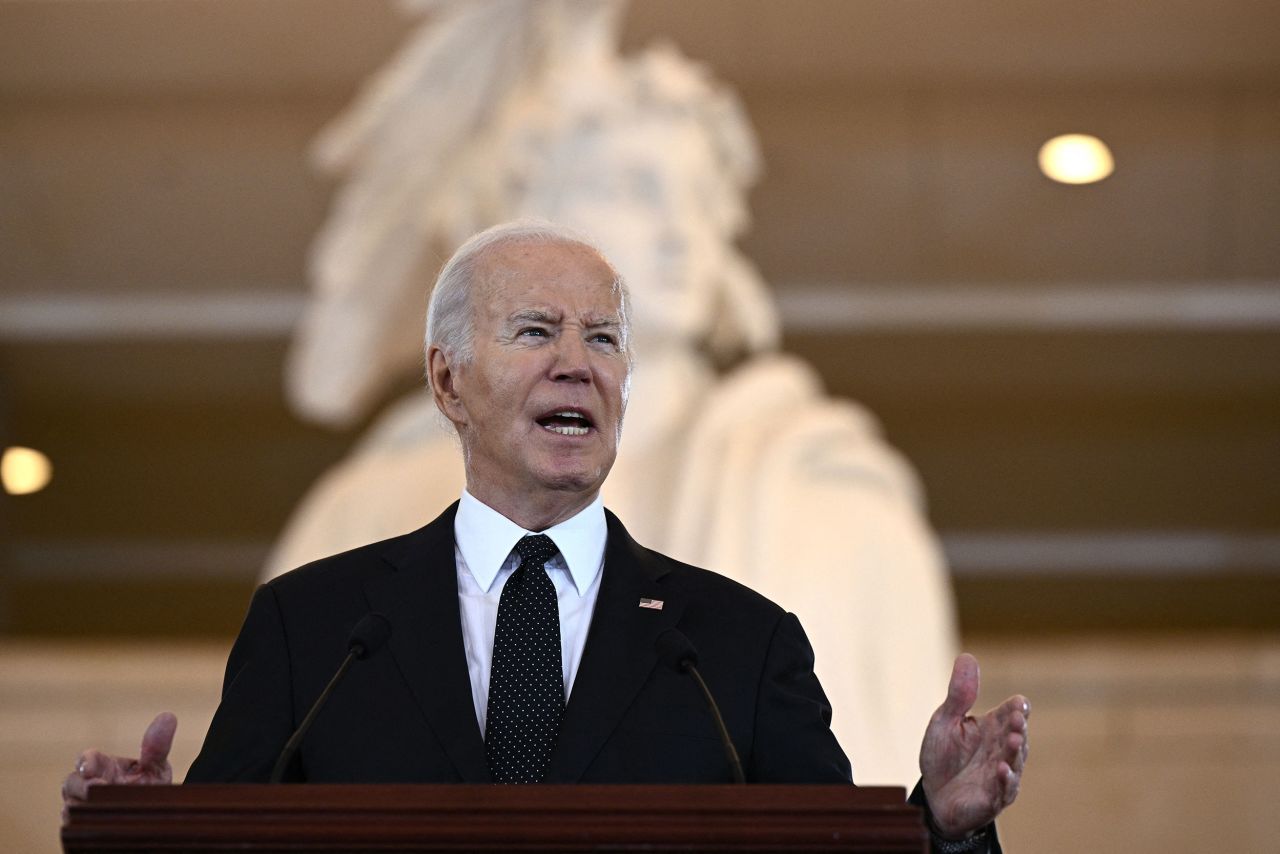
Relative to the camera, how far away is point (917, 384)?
7039mm


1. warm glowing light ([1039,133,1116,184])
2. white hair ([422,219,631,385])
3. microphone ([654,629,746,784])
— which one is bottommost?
microphone ([654,629,746,784])

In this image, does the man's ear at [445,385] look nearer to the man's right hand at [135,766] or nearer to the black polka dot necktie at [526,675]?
the black polka dot necktie at [526,675]

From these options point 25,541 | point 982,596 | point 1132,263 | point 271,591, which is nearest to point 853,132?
point 1132,263

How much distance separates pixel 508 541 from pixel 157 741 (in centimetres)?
31

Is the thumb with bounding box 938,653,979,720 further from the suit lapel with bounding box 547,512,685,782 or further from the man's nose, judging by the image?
the man's nose

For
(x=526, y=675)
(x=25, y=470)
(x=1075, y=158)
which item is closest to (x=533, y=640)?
(x=526, y=675)

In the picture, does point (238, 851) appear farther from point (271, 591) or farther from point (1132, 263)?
point (1132, 263)

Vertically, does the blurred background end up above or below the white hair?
above

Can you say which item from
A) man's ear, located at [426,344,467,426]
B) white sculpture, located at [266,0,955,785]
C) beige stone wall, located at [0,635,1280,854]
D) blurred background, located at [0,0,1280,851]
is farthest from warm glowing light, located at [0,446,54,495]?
man's ear, located at [426,344,467,426]

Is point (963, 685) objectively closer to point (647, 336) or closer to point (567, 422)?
point (567, 422)

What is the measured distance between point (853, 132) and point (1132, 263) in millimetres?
988

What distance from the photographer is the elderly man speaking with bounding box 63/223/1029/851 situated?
1604mm

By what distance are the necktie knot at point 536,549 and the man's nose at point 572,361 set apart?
0.41 ft

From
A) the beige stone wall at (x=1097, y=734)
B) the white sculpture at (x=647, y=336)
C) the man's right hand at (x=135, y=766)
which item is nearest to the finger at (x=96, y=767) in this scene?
the man's right hand at (x=135, y=766)
